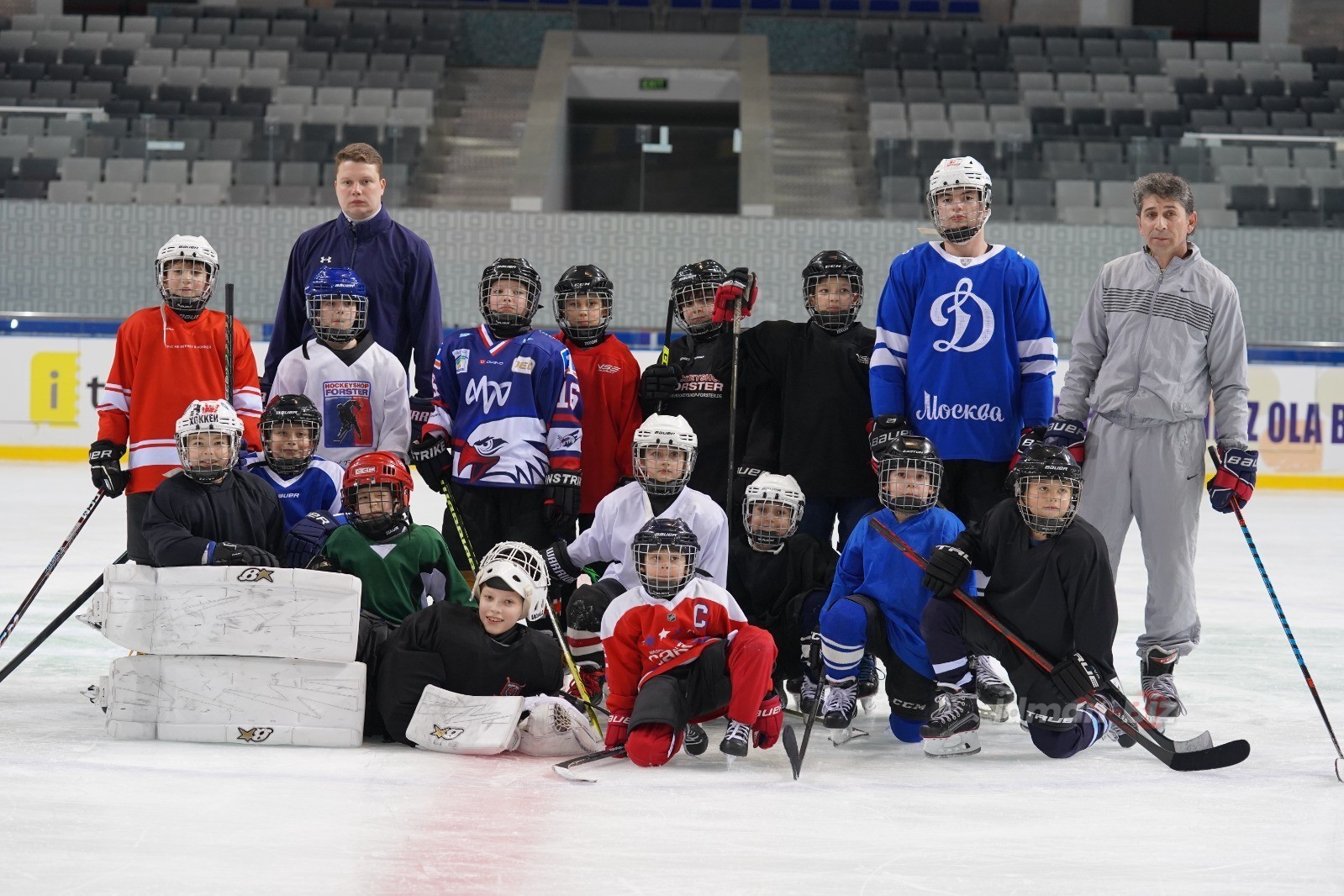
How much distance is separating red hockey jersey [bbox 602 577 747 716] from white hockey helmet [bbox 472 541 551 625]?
0.19 m

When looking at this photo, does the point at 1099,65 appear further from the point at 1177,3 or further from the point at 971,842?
the point at 971,842

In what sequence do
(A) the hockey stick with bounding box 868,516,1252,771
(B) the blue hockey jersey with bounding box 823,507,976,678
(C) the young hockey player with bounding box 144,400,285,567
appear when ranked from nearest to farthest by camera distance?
(A) the hockey stick with bounding box 868,516,1252,771
(C) the young hockey player with bounding box 144,400,285,567
(B) the blue hockey jersey with bounding box 823,507,976,678

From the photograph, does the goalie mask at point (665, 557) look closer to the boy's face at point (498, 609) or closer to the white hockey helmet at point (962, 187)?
the boy's face at point (498, 609)

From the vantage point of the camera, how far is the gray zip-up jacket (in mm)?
3820

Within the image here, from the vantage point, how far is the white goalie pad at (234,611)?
3379 mm

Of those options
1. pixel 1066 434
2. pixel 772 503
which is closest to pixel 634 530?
pixel 772 503

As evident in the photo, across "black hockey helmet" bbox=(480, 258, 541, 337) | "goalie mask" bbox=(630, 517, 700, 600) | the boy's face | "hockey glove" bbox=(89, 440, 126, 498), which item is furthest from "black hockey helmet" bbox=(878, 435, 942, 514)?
"hockey glove" bbox=(89, 440, 126, 498)

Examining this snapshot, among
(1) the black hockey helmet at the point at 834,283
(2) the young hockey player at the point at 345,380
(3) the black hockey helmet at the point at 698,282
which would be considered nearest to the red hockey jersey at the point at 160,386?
(2) the young hockey player at the point at 345,380

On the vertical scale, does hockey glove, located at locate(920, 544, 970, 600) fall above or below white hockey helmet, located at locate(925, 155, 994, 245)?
below

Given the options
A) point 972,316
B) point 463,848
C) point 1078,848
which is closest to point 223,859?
point 463,848

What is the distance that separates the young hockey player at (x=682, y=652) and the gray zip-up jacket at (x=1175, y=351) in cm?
119

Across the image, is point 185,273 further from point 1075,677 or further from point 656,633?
point 1075,677

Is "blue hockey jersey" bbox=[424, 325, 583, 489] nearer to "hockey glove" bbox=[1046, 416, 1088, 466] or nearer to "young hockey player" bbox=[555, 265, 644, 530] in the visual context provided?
"young hockey player" bbox=[555, 265, 644, 530]

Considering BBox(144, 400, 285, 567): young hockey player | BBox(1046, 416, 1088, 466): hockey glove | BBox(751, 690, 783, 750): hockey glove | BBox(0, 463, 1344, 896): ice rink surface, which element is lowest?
BBox(0, 463, 1344, 896): ice rink surface
